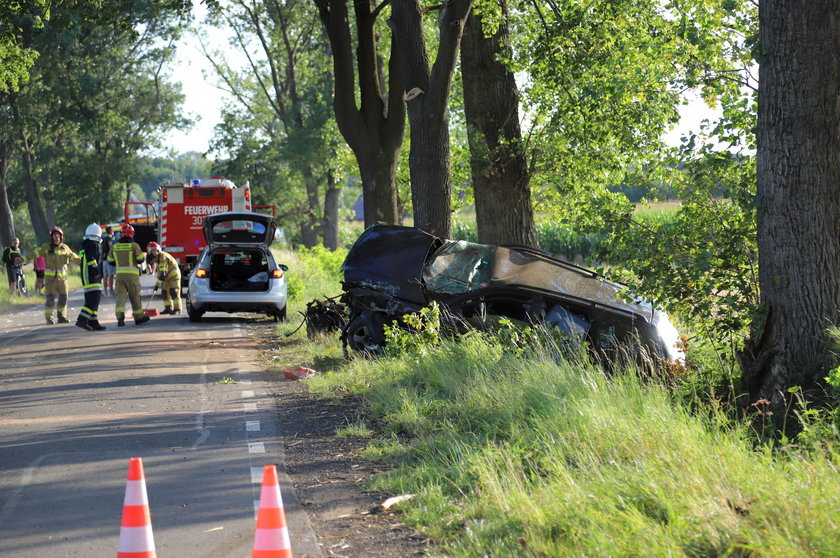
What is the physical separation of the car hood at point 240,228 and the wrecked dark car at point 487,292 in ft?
24.5

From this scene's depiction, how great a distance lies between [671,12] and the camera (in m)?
15.6

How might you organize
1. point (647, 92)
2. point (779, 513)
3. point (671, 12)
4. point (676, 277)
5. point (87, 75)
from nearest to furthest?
point (779, 513)
point (676, 277)
point (647, 92)
point (671, 12)
point (87, 75)

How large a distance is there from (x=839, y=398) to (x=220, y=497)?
4628 millimetres

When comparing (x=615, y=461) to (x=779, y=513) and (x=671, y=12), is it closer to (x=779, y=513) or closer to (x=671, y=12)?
(x=779, y=513)

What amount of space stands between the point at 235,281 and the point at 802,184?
14.8 m

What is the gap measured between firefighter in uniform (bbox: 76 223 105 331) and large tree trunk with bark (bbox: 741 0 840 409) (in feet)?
42.4

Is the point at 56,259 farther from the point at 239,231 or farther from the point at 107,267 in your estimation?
the point at 107,267

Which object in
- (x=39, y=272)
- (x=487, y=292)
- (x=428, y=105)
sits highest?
(x=428, y=105)

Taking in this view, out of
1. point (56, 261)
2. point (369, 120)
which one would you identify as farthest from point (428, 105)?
point (56, 261)

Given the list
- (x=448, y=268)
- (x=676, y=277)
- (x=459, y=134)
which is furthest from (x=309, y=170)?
(x=676, y=277)

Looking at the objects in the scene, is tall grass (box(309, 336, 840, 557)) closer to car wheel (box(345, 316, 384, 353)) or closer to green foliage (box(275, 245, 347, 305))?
car wheel (box(345, 316, 384, 353))

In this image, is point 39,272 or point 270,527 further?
point 39,272

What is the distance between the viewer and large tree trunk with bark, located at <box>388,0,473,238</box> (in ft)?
49.6

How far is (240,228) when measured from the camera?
20188 millimetres
